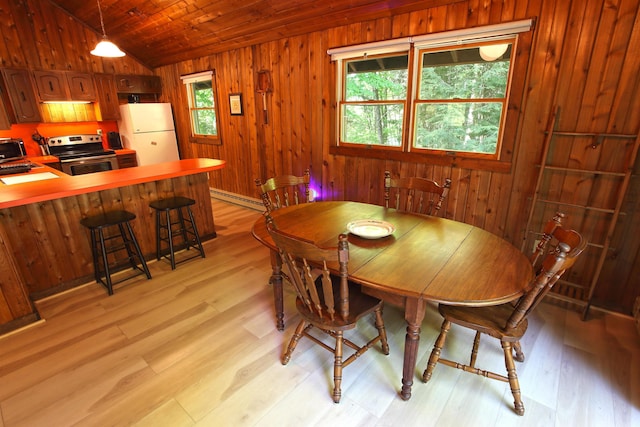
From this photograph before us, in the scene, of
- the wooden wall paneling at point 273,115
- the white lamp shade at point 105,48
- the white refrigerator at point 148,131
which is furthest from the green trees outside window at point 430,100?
the white refrigerator at point 148,131

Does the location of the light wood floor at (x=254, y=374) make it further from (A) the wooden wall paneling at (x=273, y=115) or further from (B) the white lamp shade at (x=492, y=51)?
(A) the wooden wall paneling at (x=273, y=115)

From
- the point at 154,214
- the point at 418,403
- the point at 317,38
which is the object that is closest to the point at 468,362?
the point at 418,403

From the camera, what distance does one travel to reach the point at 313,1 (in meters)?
2.92

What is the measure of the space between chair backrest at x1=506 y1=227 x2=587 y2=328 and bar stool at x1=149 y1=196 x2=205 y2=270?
9.22ft

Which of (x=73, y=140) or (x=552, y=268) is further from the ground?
(x=73, y=140)

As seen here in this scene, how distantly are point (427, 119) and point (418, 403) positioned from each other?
2354 millimetres

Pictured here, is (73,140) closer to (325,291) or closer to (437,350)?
(325,291)

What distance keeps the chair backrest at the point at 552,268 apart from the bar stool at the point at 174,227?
111 inches

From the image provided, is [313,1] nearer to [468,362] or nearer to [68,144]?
[468,362]

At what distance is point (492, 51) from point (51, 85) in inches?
223

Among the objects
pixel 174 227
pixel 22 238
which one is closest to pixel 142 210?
pixel 174 227

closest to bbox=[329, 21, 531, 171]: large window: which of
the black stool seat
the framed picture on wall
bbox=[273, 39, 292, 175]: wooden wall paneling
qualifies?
bbox=[273, 39, 292, 175]: wooden wall paneling

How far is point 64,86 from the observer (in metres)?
4.60

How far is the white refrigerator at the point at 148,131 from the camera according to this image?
502 centimetres
